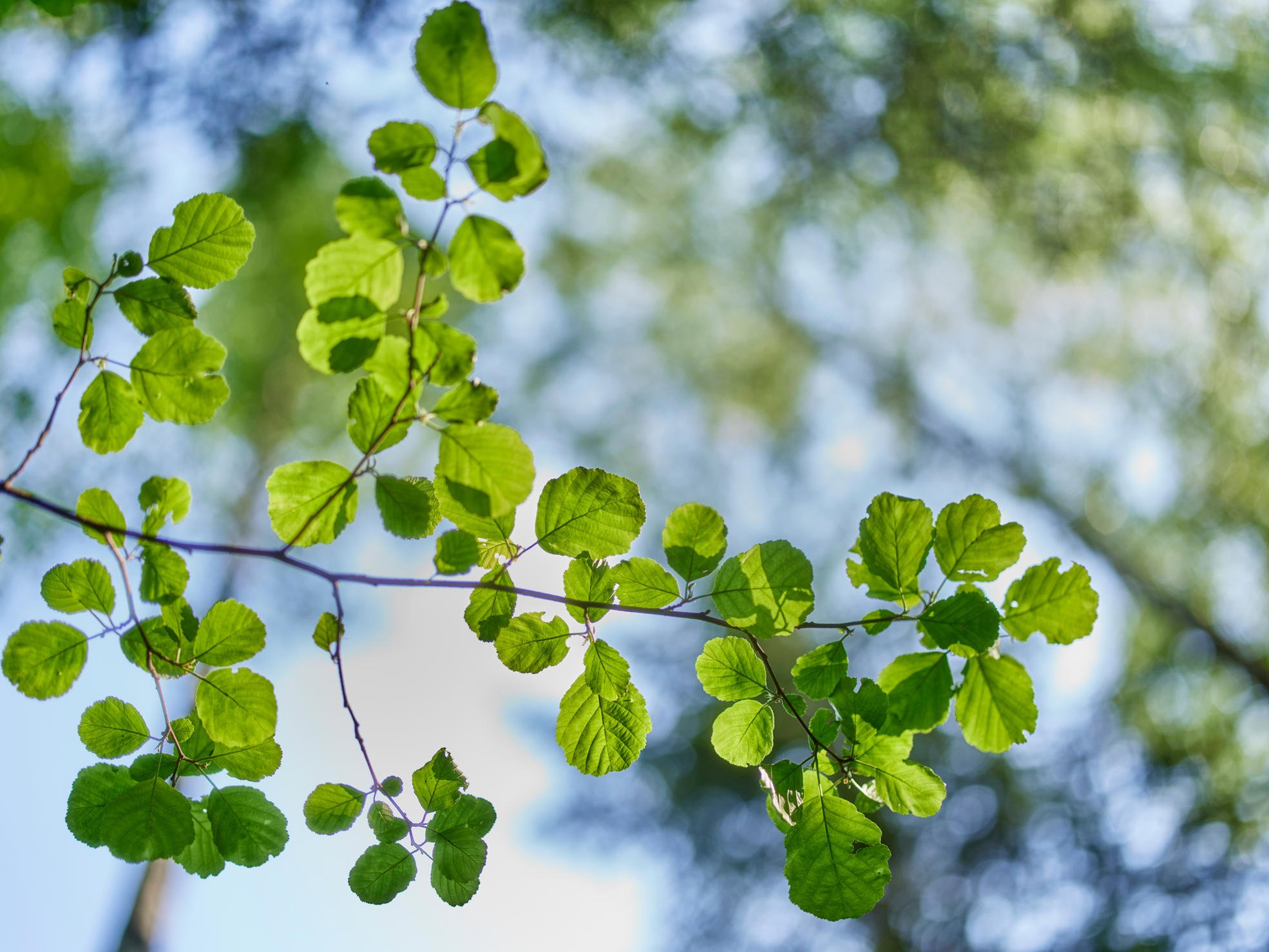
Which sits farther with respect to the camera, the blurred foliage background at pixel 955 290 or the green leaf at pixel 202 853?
the blurred foliage background at pixel 955 290

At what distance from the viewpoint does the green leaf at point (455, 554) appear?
574mm

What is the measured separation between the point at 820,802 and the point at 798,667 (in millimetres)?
110

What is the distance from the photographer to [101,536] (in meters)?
0.56

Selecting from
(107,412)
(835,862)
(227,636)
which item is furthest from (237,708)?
(835,862)

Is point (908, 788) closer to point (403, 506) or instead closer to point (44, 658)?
point (403, 506)

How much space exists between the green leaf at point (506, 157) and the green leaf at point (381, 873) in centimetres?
52

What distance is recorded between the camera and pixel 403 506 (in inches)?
23.7

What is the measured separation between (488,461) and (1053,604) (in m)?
0.44

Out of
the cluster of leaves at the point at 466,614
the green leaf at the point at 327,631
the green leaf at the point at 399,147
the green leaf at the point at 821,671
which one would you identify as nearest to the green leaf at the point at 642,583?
the cluster of leaves at the point at 466,614

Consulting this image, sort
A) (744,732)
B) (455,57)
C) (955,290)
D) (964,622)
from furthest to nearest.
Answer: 1. (955,290)
2. (744,732)
3. (964,622)
4. (455,57)

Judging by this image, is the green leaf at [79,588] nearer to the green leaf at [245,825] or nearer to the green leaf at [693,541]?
the green leaf at [245,825]

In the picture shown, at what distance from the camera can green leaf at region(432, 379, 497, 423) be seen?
514 mm

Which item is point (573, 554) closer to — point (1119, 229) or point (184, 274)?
point (184, 274)

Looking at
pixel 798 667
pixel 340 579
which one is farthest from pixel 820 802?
pixel 340 579
